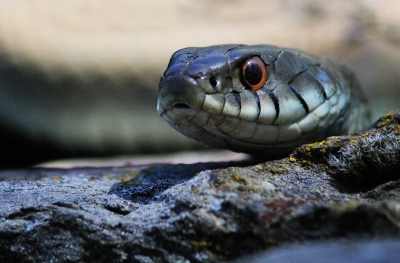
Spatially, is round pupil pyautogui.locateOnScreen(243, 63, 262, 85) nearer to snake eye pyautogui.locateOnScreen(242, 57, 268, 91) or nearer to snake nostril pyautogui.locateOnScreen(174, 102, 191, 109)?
snake eye pyautogui.locateOnScreen(242, 57, 268, 91)

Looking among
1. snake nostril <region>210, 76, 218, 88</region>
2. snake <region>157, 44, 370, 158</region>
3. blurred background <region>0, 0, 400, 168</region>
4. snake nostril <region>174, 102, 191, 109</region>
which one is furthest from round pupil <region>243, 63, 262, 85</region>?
blurred background <region>0, 0, 400, 168</region>

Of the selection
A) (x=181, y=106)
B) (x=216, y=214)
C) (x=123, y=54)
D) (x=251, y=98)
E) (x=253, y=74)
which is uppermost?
(x=123, y=54)

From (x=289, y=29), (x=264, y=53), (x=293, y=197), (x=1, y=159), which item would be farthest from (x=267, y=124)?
(x=289, y=29)

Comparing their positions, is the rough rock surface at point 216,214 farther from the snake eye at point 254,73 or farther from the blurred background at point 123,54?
the blurred background at point 123,54

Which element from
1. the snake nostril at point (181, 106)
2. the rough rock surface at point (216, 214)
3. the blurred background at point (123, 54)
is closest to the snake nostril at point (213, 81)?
the snake nostril at point (181, 106)

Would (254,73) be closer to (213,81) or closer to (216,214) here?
(213,81)

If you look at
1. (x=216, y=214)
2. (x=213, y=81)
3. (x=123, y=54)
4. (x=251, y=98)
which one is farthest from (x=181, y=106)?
(x=123, y=54)
